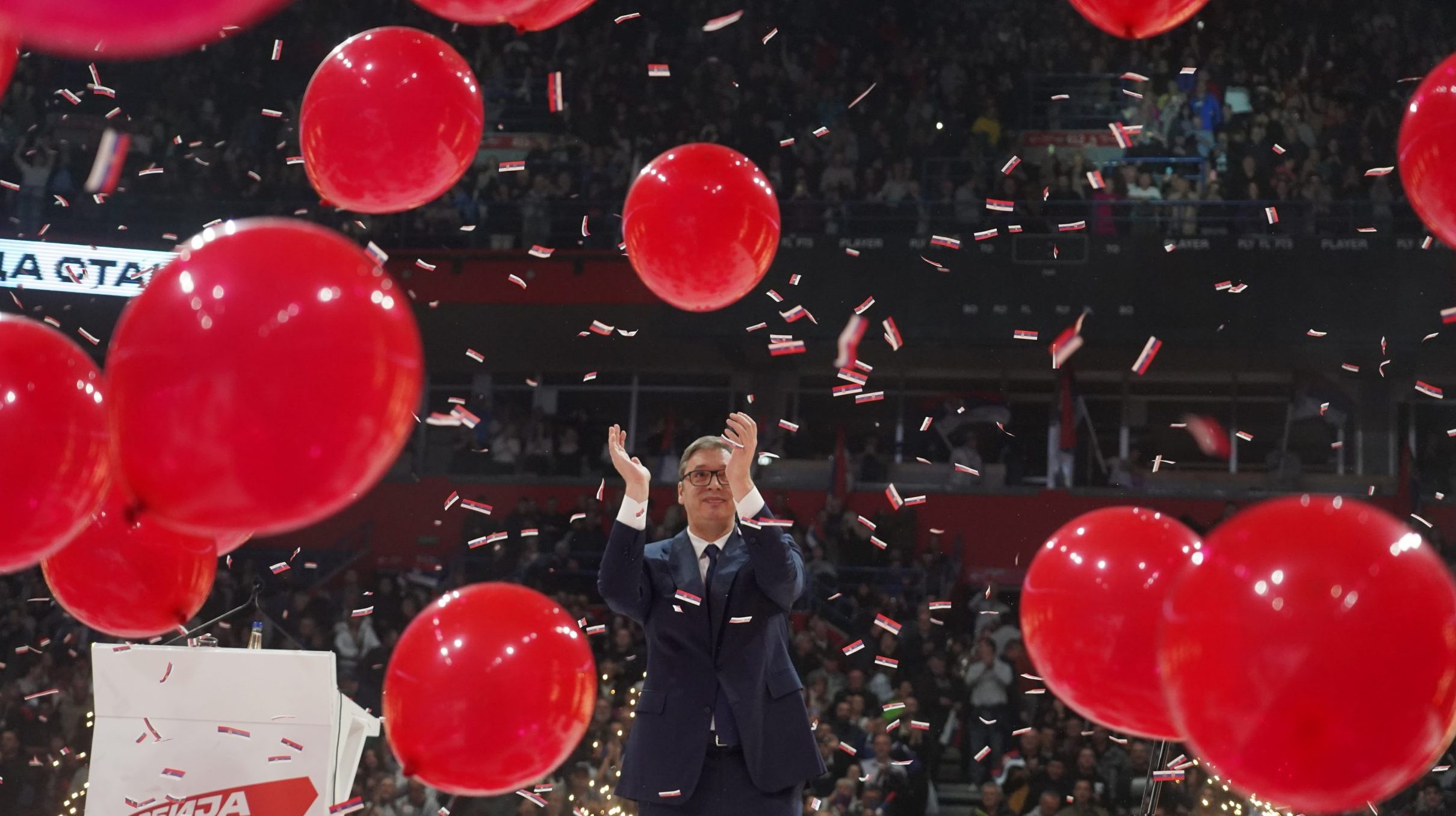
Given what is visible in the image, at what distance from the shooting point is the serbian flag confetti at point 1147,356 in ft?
35.0

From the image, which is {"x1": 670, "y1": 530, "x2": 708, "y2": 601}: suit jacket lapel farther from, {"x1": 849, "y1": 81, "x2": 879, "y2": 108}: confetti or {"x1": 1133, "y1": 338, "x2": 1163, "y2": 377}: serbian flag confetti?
{"x1": 849, "y1": 81, "x2": 879, "y2": 108}: confetti

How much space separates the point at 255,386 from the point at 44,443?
0.82m

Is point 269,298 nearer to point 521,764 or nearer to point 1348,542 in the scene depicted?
point 521,764

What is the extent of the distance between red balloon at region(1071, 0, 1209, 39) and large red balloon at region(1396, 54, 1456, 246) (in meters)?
0.52

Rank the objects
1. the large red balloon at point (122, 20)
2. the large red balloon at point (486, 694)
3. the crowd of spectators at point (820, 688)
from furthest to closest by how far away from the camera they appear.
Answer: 1. the crowd of spectators at point (820, 688)
2. the large red balloon at point (486, 694)
3. the large red balloon at point (122, 20)

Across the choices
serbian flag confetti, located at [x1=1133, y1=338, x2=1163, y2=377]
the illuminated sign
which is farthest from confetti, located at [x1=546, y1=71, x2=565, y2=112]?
serbian flag confetti, located at [x1=1133, y1=338, x2=1163, y2=377]

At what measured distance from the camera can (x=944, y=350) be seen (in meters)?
11.6

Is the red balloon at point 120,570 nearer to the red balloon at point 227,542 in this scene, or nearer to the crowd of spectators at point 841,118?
the red balloon at point 227,542

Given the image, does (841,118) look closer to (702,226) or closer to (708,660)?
(702,226)

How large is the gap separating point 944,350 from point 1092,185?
180 cm

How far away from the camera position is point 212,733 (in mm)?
3158

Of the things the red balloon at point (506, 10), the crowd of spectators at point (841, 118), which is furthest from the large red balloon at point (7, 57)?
the crowd of spectators at point (841, 118)

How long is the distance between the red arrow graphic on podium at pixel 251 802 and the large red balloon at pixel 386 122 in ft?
4.48

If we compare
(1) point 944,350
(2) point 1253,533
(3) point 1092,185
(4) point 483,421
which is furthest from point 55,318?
(2) point 1253,533
